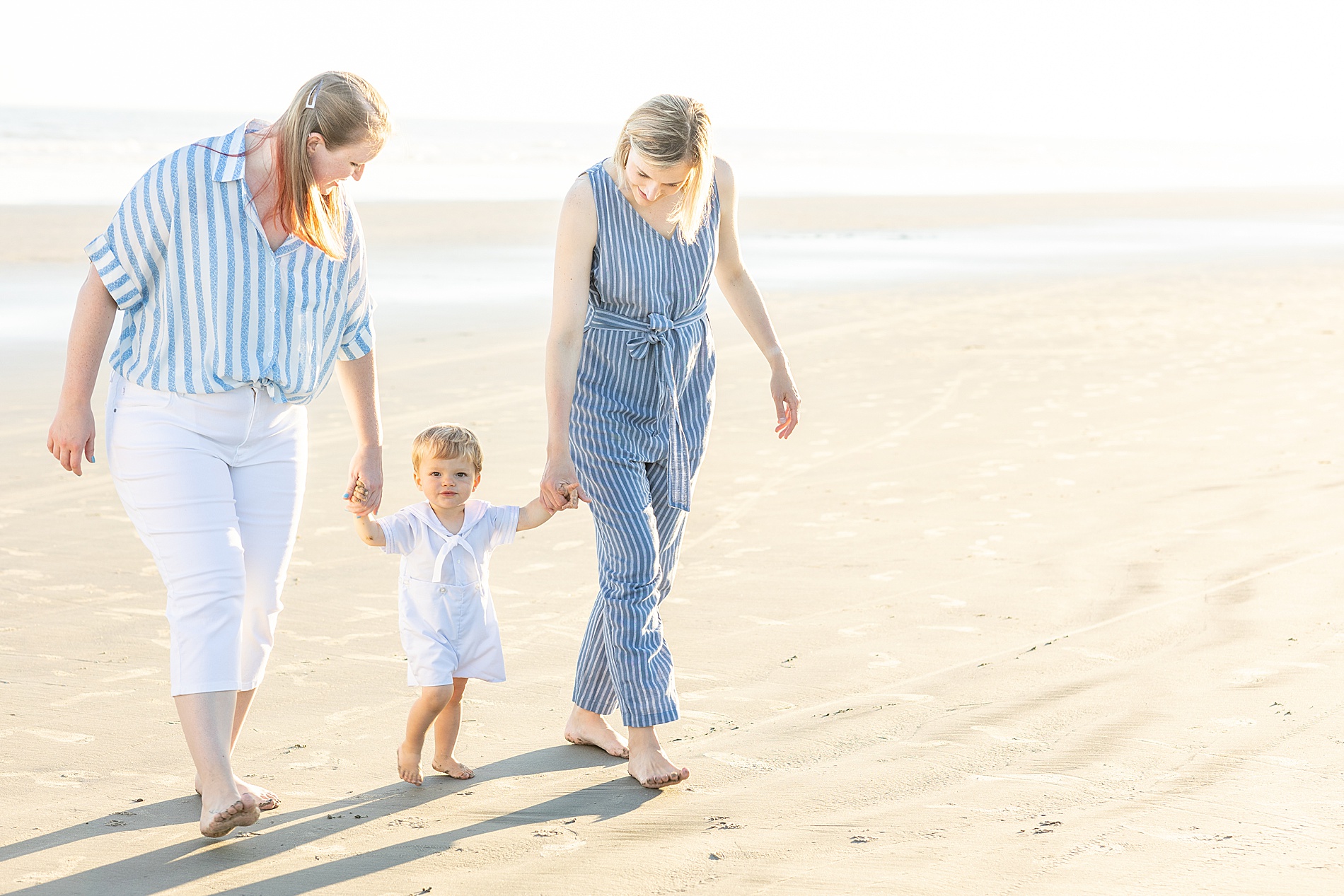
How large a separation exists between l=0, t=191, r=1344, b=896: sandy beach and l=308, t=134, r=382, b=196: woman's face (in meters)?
1.53

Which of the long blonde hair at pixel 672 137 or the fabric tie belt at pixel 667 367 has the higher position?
the long blonde hair at pixel 672 137

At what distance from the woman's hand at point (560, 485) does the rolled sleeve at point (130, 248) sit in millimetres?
1048

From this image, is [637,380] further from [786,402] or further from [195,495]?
[195,495]

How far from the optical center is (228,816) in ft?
10.1

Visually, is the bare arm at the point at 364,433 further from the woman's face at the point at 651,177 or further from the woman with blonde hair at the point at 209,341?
the woman's face at the point at 651,177

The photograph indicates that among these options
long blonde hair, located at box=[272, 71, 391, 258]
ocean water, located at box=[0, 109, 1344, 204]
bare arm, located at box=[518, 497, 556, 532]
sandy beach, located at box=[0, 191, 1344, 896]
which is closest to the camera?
long blonde hair, located at box=[272, 71, 391, 258]

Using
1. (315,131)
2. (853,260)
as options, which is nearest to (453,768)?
(315,131)

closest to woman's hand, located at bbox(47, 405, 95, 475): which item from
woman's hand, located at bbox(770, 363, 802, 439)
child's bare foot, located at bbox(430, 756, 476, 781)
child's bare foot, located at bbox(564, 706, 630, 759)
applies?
child's bare foot, located at bbox(430, 756, 476, 781)

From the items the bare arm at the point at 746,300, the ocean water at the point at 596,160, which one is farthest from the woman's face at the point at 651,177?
the ocean water at the point at 596,160

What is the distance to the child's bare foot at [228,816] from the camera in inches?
121

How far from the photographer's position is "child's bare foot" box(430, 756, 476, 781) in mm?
3646

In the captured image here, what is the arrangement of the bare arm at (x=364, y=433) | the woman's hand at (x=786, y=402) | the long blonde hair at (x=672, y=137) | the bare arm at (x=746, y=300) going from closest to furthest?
the long blonde hair at (x=672, y=137) < the bare arm at (x=364, y=433) < the bare arm at (x=746, y=300) < the woman's hand at (x=786, y=402)

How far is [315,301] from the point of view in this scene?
322cm

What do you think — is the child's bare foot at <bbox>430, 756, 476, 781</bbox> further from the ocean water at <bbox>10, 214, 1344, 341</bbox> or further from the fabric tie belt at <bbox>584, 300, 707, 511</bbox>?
the ocean water at <bbox>10, 214, 1344, 341</bbox>
